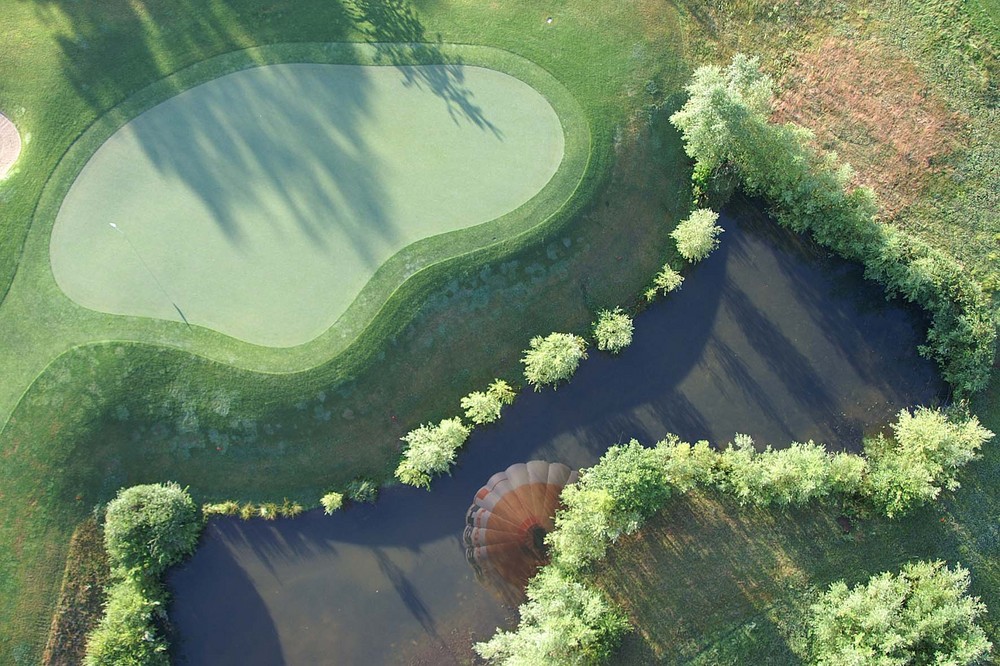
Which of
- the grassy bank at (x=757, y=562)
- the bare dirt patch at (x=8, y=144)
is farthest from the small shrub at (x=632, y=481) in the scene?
the bare dirt patch at (x=8, y=144)

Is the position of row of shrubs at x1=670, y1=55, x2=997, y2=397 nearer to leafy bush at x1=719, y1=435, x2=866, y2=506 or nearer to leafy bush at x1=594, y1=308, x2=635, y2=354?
leafy bush at x1=719, y1=435, x2=866, y2=506

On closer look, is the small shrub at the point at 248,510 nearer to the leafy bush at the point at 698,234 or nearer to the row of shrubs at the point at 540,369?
the row of shrubs at the point at 540,369

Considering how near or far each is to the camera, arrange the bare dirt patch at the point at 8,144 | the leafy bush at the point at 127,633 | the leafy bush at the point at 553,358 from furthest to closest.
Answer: the bare dirt patch at the point at 8,144
the leafy bush at the point at 553,358
the leafy bush at the point at 127,633

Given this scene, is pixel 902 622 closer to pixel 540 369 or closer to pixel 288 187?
pixel 540 369

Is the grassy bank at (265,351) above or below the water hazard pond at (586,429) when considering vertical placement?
above

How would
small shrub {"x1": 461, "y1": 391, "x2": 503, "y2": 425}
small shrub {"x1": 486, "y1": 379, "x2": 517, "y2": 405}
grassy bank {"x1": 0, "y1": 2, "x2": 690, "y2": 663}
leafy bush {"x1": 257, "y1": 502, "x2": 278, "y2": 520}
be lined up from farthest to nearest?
1. small shrub {"x1": 486, "y1": 379, "x2": 517, "y2": 405}
2. leafy bush {"x1": 257, "y1": 502, "x2": 278, "y2": 520}
3. grassy bank {"x1": 0, "y1": 2, "x2": 690, "y2": 663}
4. small shrub {"x1": 461, "y1": 391, "x2": 503, "y2": 425}

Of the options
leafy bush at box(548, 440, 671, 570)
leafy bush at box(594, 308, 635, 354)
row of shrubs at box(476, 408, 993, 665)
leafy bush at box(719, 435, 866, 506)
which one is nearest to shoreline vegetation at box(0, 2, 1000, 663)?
leafy bush at box(594, 308, 635, 354)

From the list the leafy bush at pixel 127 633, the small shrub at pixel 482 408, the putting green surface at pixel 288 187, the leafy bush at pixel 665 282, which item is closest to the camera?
the leafy bush at pixel 127 633
